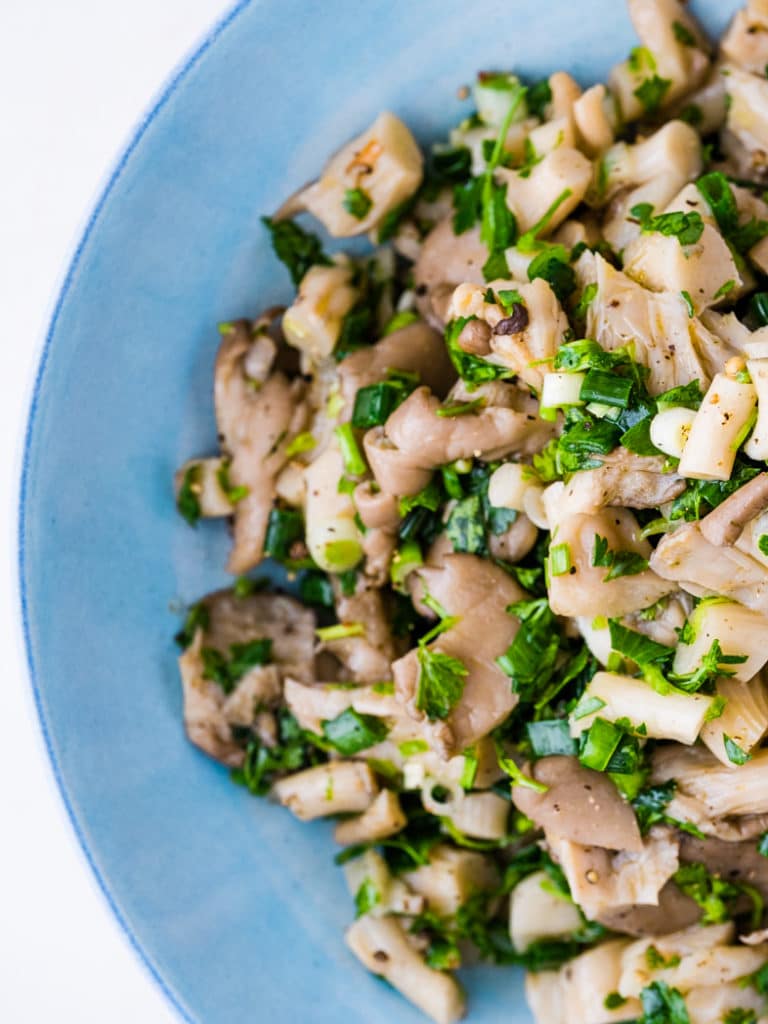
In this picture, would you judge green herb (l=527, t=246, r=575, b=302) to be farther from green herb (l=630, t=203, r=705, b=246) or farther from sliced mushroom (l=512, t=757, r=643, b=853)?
sliced mushroom (l=512, t=757, r=643, b=853)

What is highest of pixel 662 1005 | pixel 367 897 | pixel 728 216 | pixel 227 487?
pixel 227 487

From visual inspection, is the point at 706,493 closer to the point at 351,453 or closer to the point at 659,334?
the point at 659,334

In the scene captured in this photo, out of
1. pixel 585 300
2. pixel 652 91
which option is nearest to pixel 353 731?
pixel 585 300

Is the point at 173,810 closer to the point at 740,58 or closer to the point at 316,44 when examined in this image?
the point at 316,44

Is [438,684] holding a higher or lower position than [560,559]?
lower

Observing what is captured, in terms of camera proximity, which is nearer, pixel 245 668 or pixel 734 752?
pixel 734 752

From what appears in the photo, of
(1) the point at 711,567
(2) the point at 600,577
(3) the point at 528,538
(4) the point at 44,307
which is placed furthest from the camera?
(4) the point at 44,307

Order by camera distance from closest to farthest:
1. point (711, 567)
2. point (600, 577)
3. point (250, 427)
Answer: point (711, 567)
point (600, 577)
point (250, 427)
